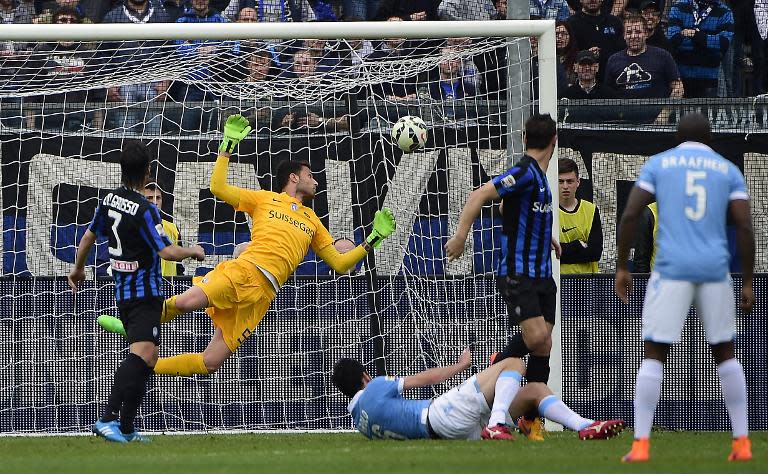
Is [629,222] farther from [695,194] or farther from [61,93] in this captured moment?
[61,93]

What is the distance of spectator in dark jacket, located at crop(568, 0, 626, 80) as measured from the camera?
14367 mm

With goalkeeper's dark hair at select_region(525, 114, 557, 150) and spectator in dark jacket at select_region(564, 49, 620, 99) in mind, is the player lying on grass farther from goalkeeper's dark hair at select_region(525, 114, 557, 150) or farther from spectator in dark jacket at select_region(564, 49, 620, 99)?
spectator in dark jacket at select_region(564, 49, 620, 99)

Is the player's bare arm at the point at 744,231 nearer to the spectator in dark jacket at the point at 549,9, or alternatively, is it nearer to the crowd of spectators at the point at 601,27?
the crowd of spectators at the point at 601,27

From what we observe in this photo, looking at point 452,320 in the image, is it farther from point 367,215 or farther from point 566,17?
point 566,17

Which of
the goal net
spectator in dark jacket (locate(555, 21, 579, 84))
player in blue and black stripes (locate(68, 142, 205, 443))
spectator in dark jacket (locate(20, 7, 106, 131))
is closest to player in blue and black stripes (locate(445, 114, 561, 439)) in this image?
the goal net

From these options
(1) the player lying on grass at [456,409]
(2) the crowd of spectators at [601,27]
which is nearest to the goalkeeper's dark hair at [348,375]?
(1) the player lying on grass at [456,409]

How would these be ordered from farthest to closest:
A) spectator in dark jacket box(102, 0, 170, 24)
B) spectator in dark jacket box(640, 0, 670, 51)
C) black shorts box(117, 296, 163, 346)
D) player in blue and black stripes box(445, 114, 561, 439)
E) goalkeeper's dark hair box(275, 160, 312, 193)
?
spectator in dark jacket box(102, 0, 170, 24) < spectator in dark jacket box(640, 0, 670, 51) < goalkeeper's dark hair box(275, 160, 312, 193) < black shorts box(117, 296, 163, 346) < player in blue and black stripes box(445, 114, 561, 439)

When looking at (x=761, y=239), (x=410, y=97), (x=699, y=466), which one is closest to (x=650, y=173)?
(x=699, y=466)

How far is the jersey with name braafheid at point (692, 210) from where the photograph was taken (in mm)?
6824

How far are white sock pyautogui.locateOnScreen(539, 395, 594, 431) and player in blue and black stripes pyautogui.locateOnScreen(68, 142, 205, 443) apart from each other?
2525 millimetres

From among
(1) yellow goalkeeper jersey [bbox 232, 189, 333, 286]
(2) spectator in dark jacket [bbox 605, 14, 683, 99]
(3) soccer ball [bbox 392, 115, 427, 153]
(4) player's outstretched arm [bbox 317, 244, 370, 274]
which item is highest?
(2) spectator in dark jacket [bbox 605, 14, 683, 99]

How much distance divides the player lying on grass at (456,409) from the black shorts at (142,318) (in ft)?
4.31

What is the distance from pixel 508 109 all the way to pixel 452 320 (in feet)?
5.81

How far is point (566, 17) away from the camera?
48.9 ft
